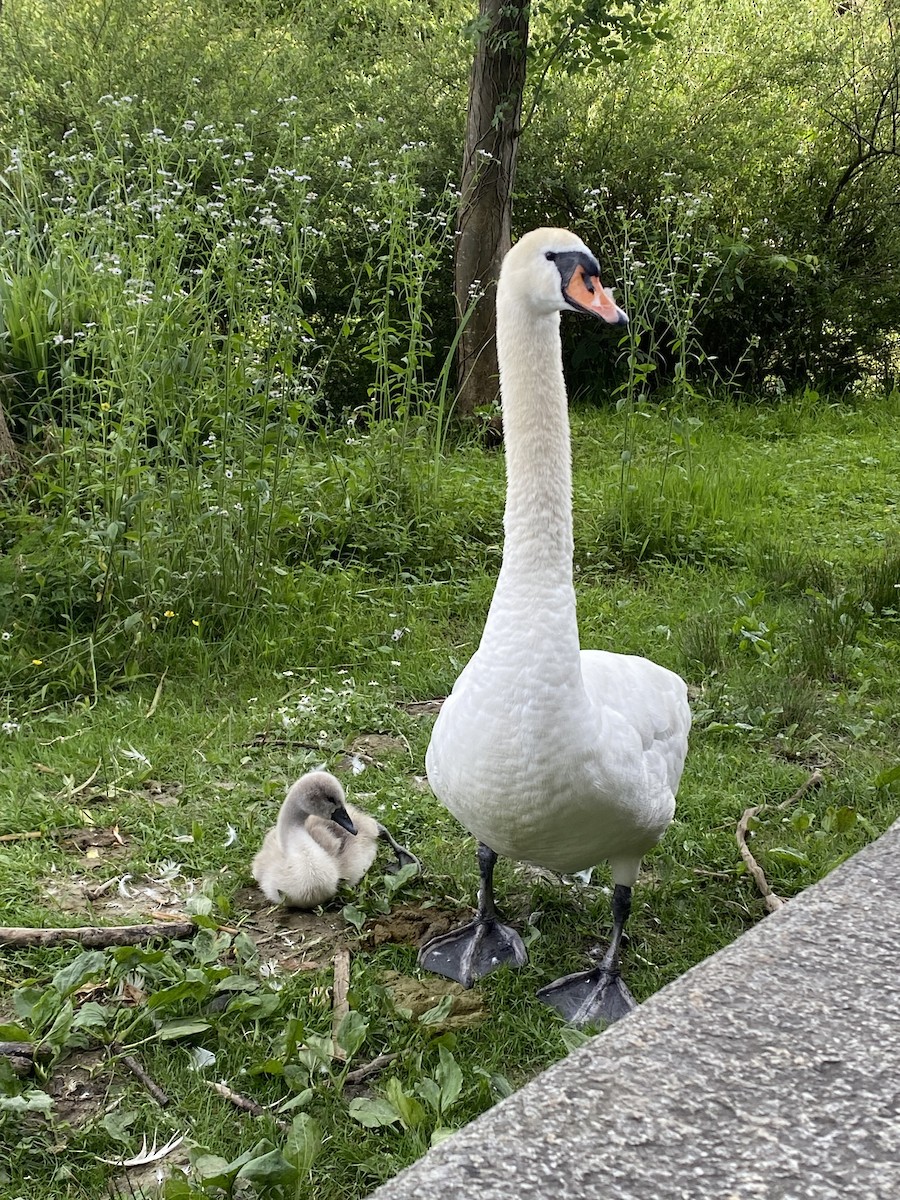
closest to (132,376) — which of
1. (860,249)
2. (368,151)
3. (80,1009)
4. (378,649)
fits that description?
(378,649)

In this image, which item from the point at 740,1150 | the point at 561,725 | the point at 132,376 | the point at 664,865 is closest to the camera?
the point at 740,1150

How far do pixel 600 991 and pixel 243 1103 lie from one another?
95 centimetres

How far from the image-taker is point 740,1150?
1.29m

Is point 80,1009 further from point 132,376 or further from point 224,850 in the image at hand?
point 132,376

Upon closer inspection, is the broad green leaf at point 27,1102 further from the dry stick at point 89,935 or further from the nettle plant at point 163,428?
the nettle plant at point 163,428

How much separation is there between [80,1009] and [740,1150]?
79.1 inches

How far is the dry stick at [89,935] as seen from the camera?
3098 millimetres

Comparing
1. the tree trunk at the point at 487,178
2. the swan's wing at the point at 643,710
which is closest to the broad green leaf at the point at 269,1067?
the swan's wing at the point at 643,710

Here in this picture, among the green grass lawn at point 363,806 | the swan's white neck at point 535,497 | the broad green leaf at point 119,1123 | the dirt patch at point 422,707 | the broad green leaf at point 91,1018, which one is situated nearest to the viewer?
the broad green leaf at point 119,1123

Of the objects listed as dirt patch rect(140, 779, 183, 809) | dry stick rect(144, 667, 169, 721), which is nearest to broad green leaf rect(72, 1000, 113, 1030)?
dirt patch rect(140, 779, 183, 809)

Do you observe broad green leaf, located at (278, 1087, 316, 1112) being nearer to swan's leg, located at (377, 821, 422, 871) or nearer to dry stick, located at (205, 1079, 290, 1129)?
dry stick, located at (205, 1079, 290, 1129)

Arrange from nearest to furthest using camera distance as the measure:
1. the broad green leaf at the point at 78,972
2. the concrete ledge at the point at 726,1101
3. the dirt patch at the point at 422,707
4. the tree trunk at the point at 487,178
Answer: the concrete ledge at the point at 726,1101 → the broad green leaf at the point at 78,972 → the dirt patch at the point at 422,707 → the tree trunk at the point at 487,178

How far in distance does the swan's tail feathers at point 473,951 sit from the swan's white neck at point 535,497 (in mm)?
957

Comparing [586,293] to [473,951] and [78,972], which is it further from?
[78,972]
